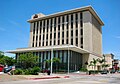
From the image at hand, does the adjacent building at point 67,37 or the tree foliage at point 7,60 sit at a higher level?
the adjacent building at point 67,37

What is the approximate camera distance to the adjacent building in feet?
A: 234

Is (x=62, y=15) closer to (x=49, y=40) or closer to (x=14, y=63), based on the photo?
(x=49, y=40)

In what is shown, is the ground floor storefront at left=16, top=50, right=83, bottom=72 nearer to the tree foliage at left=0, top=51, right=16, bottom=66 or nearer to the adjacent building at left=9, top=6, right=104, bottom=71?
the adjacent building at left=9, top=6, right=104, bottom=71

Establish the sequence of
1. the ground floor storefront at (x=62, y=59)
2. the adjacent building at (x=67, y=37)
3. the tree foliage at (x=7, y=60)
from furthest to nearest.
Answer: the tree foliage at (x=7, y=60) < the adjacent building at (x=67, y=37) < the ground floor storefront at (x=62, y=59)

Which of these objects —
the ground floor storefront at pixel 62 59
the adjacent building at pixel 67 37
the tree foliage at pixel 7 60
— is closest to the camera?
the ground floor storefront at pixel 62 59

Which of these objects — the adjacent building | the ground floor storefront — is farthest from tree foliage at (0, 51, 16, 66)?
the ground floor storefront

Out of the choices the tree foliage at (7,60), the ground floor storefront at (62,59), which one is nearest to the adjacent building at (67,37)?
the ground floor storefront at (62,59)

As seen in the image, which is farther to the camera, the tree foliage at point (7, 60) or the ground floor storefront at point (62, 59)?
the tree foliage at point (7, 60)

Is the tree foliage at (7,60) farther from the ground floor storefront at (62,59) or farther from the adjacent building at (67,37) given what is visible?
the ground floor storefront at (62,59)

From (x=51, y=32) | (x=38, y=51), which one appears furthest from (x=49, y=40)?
(x=38, y=51)

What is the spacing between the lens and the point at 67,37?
83.2 meters

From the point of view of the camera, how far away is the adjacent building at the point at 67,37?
71.3 metres

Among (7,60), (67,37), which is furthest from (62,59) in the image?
(7,60)

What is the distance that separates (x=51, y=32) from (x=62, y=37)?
22.7ft
